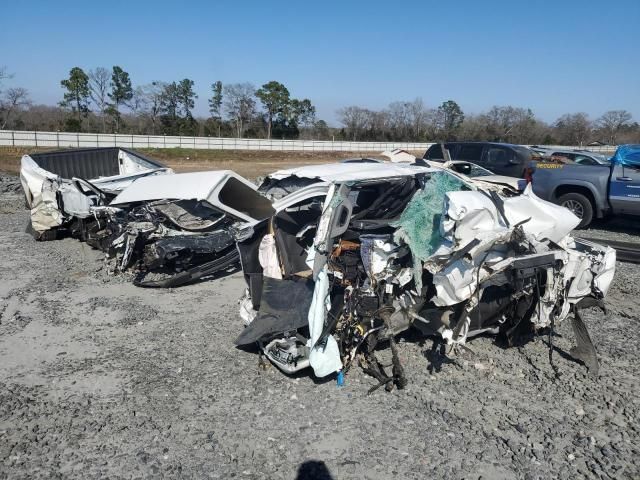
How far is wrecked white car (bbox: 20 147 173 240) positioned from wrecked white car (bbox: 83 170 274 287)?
1.81 meters

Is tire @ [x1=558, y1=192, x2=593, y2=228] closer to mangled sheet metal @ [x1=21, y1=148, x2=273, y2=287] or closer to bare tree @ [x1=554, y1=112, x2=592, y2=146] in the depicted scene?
mangled sheet metal @ [x1=21, y1=148, x2=273, y2=287]

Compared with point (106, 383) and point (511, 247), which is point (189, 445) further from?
point (511, 247)

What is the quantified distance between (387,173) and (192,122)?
51407mm

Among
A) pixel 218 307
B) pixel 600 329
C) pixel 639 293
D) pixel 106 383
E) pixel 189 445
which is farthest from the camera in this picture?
pixel 639 293

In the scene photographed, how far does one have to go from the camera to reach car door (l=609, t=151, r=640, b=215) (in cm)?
979

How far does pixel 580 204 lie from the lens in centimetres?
1059

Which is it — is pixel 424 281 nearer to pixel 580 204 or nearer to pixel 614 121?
pixel 580 204

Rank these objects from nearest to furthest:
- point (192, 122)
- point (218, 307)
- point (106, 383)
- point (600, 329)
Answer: point (106, 383) → point (600, 329) → point (218, 307) → point (192, 122)

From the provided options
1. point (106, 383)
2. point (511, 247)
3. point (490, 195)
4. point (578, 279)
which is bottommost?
point (106, 383)

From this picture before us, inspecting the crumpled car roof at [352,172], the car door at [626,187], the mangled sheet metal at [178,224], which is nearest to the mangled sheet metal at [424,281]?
the crumpled car roof at [352,172]

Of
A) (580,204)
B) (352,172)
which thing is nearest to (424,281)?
(352,172)

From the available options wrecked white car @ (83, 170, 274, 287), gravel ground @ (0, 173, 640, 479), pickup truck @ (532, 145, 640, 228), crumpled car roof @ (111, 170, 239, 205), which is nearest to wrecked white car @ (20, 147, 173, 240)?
crumpled car roof @ (111, 170, 239, 205)

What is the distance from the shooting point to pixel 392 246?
4215 millimetres

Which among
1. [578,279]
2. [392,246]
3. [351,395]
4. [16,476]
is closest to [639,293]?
[578,279]
